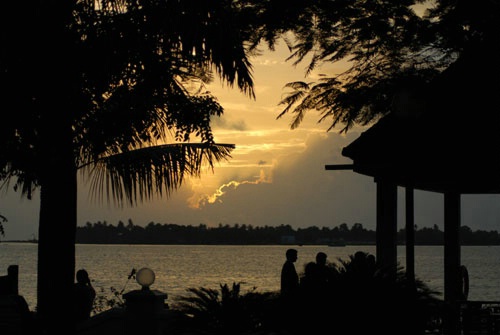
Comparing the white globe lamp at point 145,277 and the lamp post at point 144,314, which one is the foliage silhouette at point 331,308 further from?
the white globe lamp at point 145,277

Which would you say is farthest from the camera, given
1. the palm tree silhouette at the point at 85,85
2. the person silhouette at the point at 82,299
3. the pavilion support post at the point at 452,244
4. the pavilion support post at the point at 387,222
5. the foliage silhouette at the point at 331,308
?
the pavilion support post at the point at 452,244

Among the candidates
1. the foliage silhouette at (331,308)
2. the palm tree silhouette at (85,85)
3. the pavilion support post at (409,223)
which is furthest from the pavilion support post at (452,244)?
the foliage silhouette at (331,308)

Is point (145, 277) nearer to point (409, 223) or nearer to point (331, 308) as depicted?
point (409, 223)

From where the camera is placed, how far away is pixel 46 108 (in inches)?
466

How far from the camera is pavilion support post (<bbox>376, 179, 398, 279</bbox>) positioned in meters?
13.4

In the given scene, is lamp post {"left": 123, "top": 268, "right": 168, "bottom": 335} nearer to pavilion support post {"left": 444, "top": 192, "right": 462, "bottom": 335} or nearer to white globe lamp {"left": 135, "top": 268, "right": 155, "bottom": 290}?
white globe lamp {"left": 135, "top": 268, "right": 155, "bottom": 290}

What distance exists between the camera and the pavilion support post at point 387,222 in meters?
Answer: 13.4

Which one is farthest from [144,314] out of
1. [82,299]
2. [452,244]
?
[452,244]

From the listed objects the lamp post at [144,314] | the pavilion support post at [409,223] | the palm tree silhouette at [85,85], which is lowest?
the lamp post at [144,314]

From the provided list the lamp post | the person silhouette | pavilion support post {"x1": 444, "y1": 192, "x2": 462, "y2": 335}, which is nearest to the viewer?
the lamp post

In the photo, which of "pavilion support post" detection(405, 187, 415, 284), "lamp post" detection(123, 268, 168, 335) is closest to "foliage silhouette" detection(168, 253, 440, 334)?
"pavilion support post" detection(405, 187, 415, 284)

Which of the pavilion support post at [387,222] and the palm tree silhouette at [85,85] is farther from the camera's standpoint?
the pavilion support post at [387,222]

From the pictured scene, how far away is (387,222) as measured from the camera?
13.5m

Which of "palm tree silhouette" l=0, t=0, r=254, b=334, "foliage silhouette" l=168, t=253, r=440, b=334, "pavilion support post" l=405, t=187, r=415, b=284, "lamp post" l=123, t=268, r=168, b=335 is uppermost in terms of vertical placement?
"palm tree silhouette" l=0, t=0, r=254, b=334
